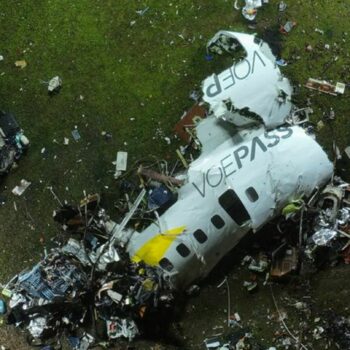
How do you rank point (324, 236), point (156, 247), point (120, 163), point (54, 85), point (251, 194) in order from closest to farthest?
point (251, 194)
point (156, 247)
point (324, 236)
point (120, 163)
point (54, 85)

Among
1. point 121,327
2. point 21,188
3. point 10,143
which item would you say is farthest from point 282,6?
point 121,327

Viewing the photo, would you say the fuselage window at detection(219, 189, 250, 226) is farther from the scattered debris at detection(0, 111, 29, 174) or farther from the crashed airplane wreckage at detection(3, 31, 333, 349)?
the scattered debris at detection(0, 111, 29, 174)

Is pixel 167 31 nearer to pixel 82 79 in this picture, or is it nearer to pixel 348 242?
pixel 82 79

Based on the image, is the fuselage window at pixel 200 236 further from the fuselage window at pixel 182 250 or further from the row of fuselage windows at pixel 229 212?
A: the fuselage window at pixel 182 250

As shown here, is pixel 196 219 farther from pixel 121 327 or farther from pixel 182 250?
pixel 121 327

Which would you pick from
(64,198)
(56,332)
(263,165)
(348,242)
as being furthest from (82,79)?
(348,242)

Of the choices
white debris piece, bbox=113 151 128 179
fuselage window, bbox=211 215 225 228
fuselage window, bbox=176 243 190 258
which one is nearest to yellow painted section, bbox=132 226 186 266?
fuselage window, bbox=176 243 190 258
